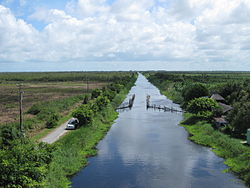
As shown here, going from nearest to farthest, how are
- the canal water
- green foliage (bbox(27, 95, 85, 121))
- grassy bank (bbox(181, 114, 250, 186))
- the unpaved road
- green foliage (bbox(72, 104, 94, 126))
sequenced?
the canal water → grassy bank (bbox(181, 114, 250, 186)) → the unpaved road → green foliage (bbox(72, 104, 94, 126)) → green foliage (bbox(27, 95, 85, 121))

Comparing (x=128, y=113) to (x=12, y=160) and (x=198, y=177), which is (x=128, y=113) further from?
(x=12, y=160)

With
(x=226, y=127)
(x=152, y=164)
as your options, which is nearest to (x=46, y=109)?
(x=152, y=164)

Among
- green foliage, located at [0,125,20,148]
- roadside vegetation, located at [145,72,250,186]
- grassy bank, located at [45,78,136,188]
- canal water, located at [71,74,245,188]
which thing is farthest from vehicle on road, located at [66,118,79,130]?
roadside vegetation, located at [145,72,250,186]

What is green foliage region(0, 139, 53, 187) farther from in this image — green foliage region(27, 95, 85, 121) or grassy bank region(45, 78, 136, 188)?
green foliage region(27, 95, 85, 121)

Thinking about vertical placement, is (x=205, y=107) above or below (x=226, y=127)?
above

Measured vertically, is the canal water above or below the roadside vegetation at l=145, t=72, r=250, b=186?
below

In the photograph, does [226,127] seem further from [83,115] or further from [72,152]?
[72,152]

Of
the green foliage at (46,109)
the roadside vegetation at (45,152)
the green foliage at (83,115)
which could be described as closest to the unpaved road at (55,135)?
the roadside vegetation at (45,152)
